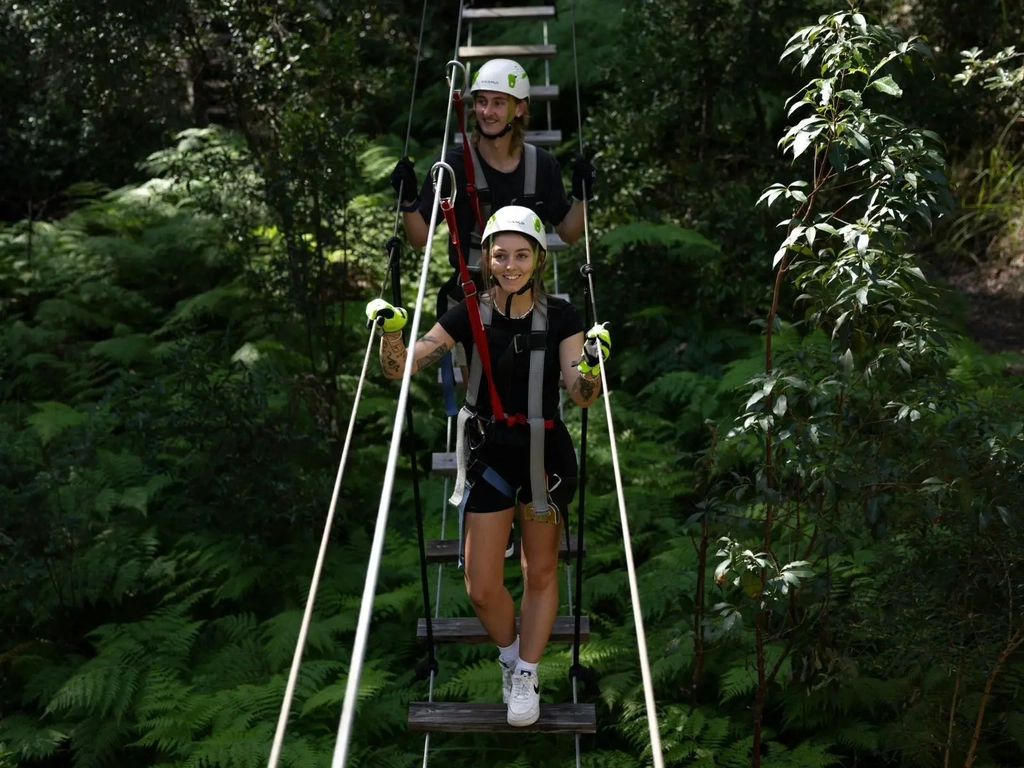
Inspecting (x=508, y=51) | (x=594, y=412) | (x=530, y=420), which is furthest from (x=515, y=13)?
(x=530, y=420)

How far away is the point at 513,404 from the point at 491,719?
921 mm

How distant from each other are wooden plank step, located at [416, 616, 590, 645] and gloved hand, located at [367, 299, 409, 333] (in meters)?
1.14

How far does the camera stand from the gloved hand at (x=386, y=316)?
9.76ft

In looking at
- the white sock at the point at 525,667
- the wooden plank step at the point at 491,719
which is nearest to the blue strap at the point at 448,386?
the white sock at the point at 525,667

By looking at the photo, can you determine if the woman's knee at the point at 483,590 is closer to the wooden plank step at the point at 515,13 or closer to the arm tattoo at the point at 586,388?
the arm tattoo at the point at 586,388

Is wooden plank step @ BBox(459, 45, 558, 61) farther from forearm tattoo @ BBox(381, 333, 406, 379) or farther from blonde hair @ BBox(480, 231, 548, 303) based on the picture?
forearm tattoo @ BBox(381, 333, 406, 379)

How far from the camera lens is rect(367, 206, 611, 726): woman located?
10.8ft

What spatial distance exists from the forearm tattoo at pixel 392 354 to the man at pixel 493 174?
976mm

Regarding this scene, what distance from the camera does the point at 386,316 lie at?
119 inches

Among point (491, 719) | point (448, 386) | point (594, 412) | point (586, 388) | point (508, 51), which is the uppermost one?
point (508, 51)

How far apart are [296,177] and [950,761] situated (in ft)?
14.1

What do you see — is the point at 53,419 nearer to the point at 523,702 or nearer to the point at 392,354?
the point at 392,354

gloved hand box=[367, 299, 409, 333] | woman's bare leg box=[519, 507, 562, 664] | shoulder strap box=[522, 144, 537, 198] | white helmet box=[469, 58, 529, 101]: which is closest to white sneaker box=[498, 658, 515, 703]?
woman's bare leg box=[519, 507, 562, 664]

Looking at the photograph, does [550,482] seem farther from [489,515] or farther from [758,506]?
[758,506]
